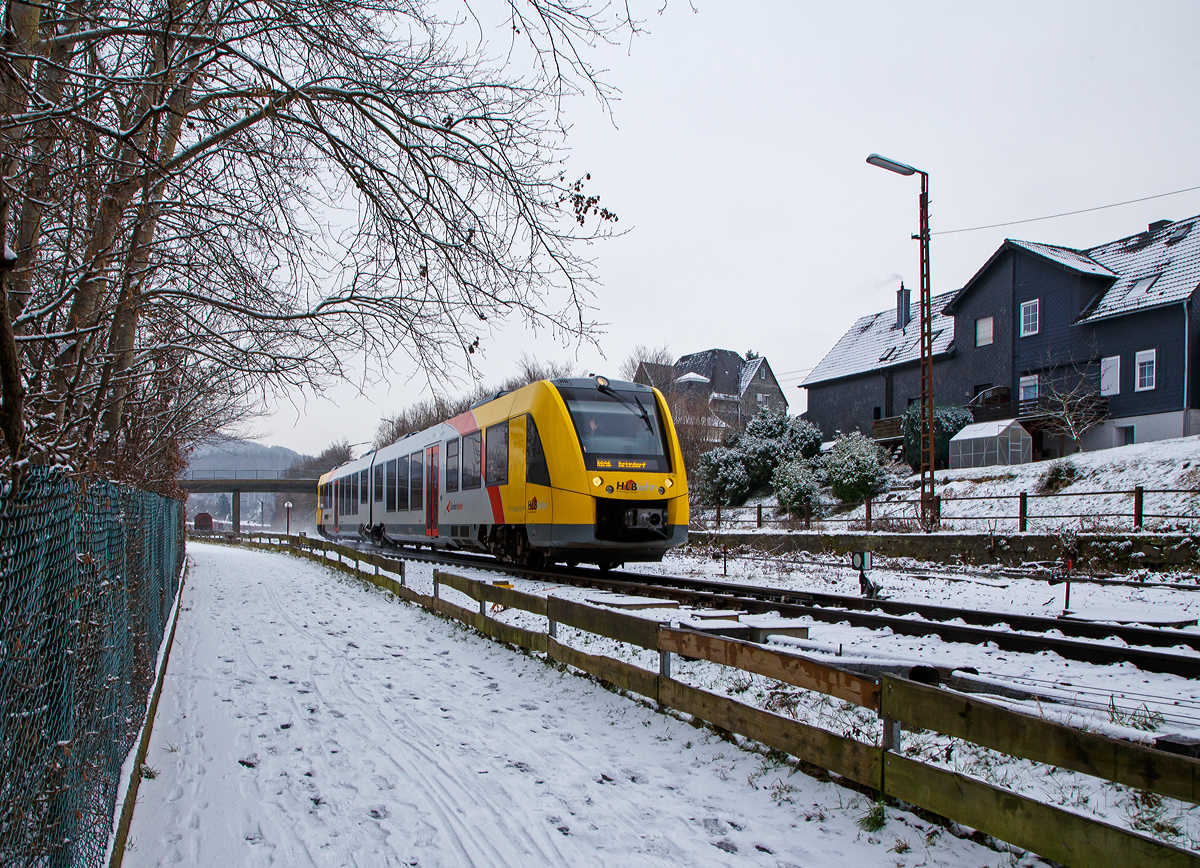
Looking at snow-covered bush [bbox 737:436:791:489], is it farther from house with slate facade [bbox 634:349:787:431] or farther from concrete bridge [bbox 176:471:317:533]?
concrete bridge [bbox 176:471:317:533]

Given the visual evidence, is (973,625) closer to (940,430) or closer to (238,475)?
(940,430)

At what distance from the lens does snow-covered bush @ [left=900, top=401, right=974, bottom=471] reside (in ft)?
97.7

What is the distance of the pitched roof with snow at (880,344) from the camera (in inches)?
1446

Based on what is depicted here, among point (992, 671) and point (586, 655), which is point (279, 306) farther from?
A: point (992, 671)

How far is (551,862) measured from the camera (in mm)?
3678

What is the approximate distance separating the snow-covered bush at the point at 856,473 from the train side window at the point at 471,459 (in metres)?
13.9

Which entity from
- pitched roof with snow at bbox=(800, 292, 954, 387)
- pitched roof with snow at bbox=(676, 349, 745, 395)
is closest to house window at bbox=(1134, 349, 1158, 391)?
pitched roof with snow at bbox=(800, 292, 954, 387)

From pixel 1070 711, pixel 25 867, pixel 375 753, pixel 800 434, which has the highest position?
pixel 800 434

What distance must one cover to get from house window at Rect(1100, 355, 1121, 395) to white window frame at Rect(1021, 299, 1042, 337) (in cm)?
331

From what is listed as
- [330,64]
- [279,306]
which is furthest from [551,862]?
[279,306]

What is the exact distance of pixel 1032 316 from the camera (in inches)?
1224

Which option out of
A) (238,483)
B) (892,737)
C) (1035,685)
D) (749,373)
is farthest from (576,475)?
(238,483)

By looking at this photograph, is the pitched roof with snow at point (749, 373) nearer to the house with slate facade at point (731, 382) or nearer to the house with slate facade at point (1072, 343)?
the house with slate facade at point (731, 382)

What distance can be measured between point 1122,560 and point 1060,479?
24.0 ft
